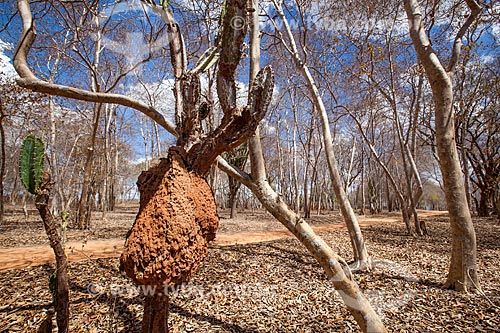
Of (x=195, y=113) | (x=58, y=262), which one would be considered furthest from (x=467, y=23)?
(x=58, y=262)

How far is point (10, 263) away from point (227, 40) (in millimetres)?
6164

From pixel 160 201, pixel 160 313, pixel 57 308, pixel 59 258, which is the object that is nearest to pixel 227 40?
pixel 160 201

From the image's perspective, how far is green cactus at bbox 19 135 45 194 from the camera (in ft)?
6.47

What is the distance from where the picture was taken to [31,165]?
2.01m

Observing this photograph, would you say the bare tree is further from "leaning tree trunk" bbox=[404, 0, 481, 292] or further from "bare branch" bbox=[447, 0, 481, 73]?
"bare branch" bbox=[447, 0, 481, 73]

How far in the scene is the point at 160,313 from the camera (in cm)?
166

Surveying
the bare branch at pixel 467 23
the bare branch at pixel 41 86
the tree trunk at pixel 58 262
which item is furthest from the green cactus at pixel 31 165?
the bare branch at pixel 467 23

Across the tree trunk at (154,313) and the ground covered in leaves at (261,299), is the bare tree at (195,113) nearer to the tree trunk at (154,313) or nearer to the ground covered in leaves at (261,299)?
the tree trunk at (154,313)

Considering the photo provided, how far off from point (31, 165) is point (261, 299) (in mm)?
3276

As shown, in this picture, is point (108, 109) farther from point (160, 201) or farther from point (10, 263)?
point (160, 201)

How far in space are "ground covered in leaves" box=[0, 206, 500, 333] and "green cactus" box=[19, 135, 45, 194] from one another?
3.70 feet

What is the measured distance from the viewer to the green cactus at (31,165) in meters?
1.97

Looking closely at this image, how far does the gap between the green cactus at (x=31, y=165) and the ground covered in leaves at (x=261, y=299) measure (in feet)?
3.70

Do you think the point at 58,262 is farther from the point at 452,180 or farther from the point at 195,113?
the point at 452,180
